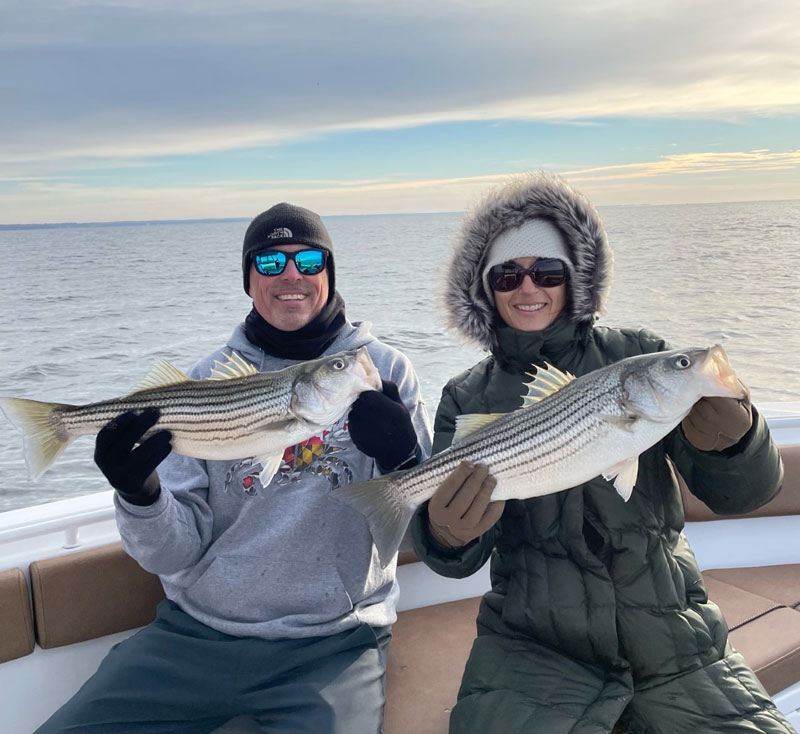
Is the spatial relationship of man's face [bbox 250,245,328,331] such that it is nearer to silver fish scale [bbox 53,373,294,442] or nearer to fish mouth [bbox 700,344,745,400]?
silver fish scale [bbox 53,373,294,442]

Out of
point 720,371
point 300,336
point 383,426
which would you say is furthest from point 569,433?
point 300,336

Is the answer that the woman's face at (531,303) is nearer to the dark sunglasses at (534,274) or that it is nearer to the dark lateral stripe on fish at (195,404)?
the dark sunglasses at (534,274)

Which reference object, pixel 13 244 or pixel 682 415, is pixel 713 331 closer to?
pixel 682 415

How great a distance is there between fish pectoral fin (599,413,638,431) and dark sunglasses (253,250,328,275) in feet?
4.61

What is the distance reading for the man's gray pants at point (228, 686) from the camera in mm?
2633

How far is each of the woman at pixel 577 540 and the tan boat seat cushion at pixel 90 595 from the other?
1430 millimetres

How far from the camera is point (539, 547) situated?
8.73 feet

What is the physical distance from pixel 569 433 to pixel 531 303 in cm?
74

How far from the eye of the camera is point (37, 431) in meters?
2.31

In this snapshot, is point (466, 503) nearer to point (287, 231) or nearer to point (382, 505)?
point (382, 505)

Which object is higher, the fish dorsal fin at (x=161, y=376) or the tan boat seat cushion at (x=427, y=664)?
the fish dorsal fin at (x=161, y=376)

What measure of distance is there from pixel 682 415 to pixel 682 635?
88 cm

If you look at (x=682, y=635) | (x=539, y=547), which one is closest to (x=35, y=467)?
(x=539, y=547)

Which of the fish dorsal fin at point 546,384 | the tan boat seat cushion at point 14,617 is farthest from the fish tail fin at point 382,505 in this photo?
the tan boat seat cushion at point 14,617
